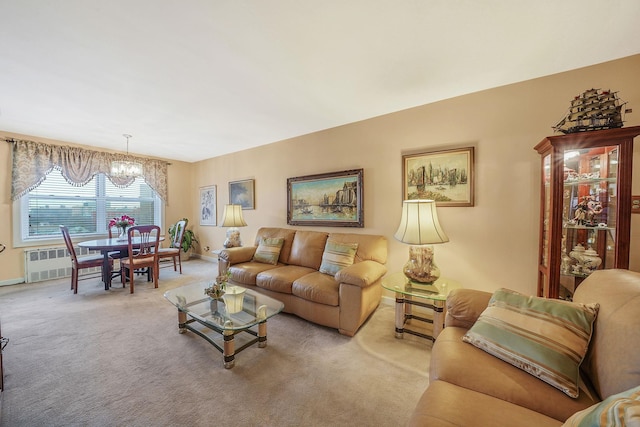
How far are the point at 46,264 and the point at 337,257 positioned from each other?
4.89 m

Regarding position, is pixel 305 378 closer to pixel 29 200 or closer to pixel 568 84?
pixel 568 84

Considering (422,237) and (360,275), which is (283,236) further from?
(422,237)

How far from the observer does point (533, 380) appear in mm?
1050

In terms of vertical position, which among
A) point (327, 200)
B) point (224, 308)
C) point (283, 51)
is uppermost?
point (283, 51)

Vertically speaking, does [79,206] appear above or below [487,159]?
below

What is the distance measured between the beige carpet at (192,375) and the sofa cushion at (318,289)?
332mm

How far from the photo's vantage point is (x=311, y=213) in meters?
3.69

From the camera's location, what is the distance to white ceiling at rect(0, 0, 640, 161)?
4.82 feet

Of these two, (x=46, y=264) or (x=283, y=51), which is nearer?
(x=283, y=51)

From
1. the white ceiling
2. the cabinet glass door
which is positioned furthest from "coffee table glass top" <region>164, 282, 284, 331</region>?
the cabinet glass door

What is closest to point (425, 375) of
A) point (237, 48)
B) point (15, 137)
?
point (237, 48)

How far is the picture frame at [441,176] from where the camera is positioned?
2490 mm

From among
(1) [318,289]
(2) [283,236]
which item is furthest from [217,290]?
(2) [283,236]

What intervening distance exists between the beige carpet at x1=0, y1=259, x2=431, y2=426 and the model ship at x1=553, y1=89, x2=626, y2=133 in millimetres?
2091
